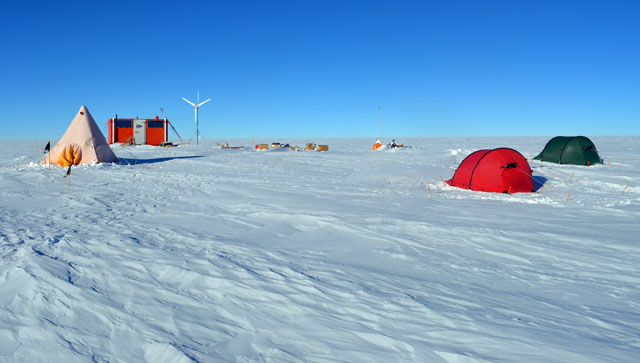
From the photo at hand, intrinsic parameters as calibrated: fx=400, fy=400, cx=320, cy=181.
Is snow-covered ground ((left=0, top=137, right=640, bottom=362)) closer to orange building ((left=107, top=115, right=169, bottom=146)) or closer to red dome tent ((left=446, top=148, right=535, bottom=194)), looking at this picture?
red dome tent ((left=446, top=148, right=535, bottom=194))

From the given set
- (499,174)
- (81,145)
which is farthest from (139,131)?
(499,174)

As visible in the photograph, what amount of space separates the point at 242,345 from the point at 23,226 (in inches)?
237

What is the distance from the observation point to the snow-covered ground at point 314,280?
11.1ft

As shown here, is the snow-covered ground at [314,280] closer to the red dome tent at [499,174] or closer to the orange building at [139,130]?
the red dome tent at [499,174]

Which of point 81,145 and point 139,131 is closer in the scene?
point 81,145

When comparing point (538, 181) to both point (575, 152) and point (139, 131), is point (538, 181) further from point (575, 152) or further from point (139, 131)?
point (139, 131)

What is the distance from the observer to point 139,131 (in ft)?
114

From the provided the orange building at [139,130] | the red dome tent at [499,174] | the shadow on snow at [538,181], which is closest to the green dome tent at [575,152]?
the shadow on snow at [538,181]

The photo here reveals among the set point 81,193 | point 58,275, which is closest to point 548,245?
point 58,275

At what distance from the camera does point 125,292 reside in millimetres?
4336

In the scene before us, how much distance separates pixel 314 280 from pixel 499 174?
31.7 feet

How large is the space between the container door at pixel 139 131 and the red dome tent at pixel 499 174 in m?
29.9

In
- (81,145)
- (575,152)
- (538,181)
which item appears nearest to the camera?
(538,181)

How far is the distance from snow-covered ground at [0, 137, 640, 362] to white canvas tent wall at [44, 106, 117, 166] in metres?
8.03
